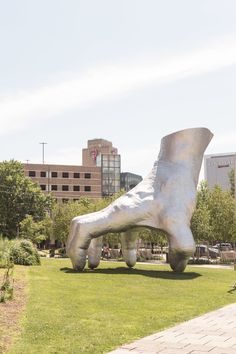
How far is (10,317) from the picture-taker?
981 centimetres

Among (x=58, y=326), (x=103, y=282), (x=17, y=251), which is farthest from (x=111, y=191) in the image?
(x=58, y=326)

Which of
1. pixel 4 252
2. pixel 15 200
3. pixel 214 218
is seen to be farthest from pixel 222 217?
pixel 15 200

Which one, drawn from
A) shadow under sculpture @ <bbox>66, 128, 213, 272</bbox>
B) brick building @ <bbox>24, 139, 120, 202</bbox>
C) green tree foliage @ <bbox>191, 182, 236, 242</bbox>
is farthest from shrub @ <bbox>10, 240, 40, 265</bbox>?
brick building @ <bbox>24, 139, 120, 202</bbox>

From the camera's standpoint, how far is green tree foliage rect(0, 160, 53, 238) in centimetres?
6156

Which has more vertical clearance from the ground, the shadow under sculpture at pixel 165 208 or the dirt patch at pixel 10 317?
the shadow under sculpture at pixel 165 208

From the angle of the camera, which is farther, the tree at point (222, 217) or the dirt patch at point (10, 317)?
the tree at point (222, 217)

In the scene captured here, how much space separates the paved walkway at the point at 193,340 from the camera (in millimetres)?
7383

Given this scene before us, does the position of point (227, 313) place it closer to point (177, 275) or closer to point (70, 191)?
point (177, 275)

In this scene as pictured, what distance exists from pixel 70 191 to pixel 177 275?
274 feet

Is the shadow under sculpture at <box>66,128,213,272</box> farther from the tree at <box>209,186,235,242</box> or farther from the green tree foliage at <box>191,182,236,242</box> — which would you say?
the tree at <box>209,186,235,242</box>

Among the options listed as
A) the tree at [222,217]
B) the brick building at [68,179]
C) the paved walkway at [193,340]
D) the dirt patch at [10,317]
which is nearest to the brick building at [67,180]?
the brick building at [68,179]

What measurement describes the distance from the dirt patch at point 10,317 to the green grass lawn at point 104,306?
0.15 m

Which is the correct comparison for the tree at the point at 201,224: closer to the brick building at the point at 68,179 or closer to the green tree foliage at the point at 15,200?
the green tree foliage at the point at 15,200

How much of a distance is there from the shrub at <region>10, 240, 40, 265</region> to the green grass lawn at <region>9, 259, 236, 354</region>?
4.97m
